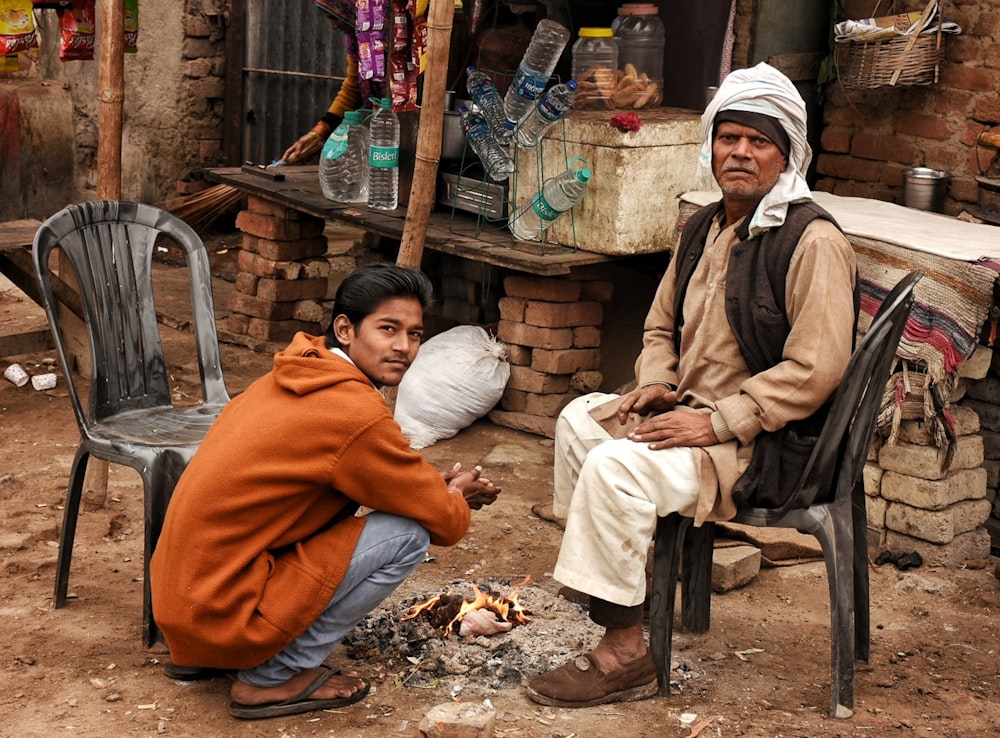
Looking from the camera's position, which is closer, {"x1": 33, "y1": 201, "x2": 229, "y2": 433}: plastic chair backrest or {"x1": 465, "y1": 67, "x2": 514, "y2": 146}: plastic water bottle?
{"x1": 33, "y1": 201, "x2": 229, "y2": 433}: plastic chair backrest

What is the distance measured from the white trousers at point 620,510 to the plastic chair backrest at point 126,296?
1.48 meters

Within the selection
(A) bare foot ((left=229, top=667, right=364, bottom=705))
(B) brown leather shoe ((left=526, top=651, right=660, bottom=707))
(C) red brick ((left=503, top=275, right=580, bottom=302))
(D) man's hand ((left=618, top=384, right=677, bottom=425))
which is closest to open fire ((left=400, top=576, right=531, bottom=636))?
(B) brown leather shoe ((left=526, top=651, right=660, bottom=707))

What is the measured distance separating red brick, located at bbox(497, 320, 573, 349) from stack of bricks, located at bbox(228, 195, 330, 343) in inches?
66.8

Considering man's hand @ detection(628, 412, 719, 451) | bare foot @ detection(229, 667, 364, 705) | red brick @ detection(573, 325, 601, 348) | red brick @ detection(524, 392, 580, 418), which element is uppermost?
man's hand @ detection(628, 412, 719, 451)

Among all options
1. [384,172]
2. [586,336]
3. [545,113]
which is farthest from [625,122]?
[384,172]

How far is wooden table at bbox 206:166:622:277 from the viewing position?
554 centimetres

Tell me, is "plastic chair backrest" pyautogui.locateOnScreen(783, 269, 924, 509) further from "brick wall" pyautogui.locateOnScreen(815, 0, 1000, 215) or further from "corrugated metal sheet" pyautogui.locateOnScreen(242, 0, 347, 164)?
"corrugated metal sheet" pyautogui.locateOnScreen(242, 0, 347, 164)

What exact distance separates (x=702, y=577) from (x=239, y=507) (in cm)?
151

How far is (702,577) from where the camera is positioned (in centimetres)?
390

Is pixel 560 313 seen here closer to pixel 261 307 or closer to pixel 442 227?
pixel 442 227

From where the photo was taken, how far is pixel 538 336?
5.79 m

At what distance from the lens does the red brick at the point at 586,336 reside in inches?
231

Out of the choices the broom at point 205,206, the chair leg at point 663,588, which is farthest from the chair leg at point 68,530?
the broom at point 205,206

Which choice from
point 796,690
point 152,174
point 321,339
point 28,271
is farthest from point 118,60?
point 152,174
